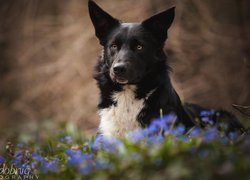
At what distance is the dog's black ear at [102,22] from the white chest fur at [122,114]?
2.42 ft

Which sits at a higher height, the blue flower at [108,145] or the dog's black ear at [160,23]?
the dog's black ear at [160,23]

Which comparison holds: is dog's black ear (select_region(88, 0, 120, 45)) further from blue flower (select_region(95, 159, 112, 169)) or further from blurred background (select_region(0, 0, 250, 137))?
blurred background (select_region(0, 0, 250, 137))

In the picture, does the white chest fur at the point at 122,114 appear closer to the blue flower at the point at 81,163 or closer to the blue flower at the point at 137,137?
the blue flower at the point at 137,137

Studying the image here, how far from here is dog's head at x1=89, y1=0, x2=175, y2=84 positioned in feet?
15.2

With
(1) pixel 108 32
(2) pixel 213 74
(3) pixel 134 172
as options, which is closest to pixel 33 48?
(2) pixel 213 74

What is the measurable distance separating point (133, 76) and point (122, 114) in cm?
44

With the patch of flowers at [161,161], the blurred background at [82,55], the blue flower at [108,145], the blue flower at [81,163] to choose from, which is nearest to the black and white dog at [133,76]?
the blue flower at [108,145]

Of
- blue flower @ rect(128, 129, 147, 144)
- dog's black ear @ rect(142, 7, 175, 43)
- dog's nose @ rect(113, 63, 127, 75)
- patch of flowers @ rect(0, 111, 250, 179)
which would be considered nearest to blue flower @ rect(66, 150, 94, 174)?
patch of flowers @ rect(0, 111, 250, 179)

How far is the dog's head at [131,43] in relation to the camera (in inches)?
182

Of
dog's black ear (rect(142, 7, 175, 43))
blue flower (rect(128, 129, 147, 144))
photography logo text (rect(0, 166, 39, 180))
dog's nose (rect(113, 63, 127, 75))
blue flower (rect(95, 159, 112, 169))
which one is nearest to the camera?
blue flower (rect(95, 159, 112, 169))

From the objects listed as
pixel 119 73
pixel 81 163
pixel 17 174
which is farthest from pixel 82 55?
pixel 81 163

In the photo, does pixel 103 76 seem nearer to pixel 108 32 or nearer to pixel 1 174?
pixel 108 32

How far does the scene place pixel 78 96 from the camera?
30.1 feet

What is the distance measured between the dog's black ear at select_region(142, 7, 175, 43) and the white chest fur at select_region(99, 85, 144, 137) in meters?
0.69
